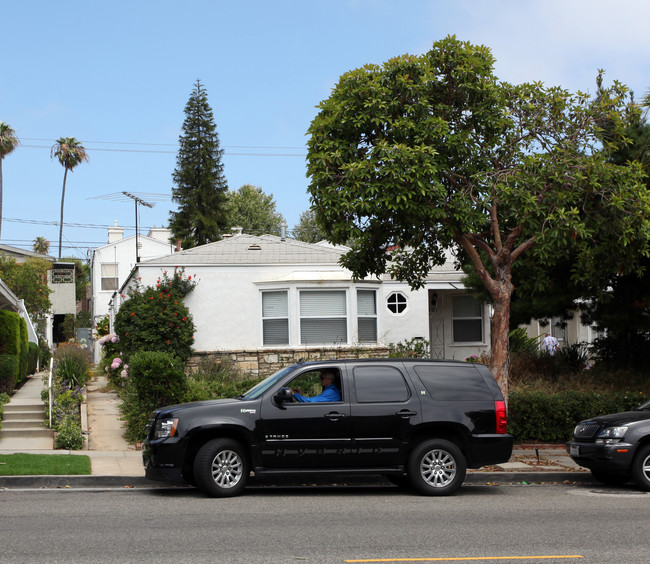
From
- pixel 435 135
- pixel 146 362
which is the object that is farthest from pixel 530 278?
pixel 146 362

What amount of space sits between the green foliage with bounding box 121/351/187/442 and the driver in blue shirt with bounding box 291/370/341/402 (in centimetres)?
503

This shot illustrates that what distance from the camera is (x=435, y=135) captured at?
538 inches

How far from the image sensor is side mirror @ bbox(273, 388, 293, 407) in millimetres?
10750

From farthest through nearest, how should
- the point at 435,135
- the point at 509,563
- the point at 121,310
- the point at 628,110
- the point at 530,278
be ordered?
the point at 121,310
the point at 530,278
the point at 628,110
the point at 435,135
the point at 509,563

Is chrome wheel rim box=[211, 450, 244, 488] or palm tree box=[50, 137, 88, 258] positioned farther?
palm tree box=[50, 137, 88, 258]

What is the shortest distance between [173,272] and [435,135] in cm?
1036

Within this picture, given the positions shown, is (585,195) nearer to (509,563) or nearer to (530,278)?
(530,278)

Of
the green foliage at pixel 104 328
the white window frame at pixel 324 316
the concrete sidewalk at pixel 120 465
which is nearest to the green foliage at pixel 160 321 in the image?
the concrete sidewalk at pixel 120 465

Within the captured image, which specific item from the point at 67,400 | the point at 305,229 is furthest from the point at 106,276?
the point at 67,400

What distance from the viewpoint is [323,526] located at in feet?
28.4

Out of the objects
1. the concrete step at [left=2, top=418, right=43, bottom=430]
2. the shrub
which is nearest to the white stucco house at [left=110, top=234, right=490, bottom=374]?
the shrub

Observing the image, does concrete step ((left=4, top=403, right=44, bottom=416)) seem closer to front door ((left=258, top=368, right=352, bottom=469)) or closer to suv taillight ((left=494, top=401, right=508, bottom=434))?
front door ((left=258, top=368, right=352, bottom=469))

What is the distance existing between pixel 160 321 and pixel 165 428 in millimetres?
10373

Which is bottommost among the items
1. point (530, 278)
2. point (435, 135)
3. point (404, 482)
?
point (404, 482)
